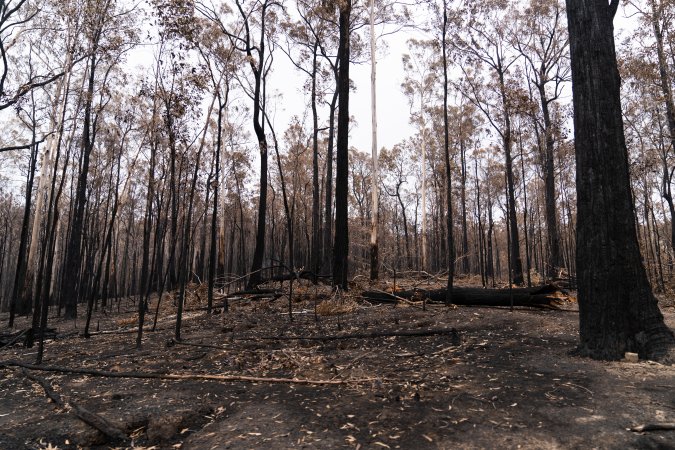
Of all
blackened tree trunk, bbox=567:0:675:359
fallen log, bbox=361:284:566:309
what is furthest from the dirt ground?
fallen log, bbox=361:284:566:309

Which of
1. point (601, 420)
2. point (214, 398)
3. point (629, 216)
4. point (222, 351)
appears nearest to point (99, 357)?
point (222, 351)

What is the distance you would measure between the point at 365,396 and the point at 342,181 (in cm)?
754

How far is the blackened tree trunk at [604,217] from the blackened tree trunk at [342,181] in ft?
19.9

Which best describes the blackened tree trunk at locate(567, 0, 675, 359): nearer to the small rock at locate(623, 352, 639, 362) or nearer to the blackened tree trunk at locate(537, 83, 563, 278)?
the small rock at locate(623, 352, 639, 362)

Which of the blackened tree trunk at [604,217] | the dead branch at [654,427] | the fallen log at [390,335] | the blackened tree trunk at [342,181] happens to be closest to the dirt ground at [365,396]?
the dead branch at [654,427]

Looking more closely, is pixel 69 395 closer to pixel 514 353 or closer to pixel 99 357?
pixel 99 357

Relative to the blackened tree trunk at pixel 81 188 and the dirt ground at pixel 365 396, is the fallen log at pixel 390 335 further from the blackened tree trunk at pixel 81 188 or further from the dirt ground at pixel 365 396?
the blackened tree trunk at pixel 81 188

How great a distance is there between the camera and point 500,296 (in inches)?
314

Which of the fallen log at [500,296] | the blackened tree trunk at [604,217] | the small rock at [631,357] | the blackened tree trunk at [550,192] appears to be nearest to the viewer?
the small rock at [631,357]

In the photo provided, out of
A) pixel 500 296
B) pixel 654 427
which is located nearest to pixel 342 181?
pixel 500 296

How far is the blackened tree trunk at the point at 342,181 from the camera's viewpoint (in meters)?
9.99

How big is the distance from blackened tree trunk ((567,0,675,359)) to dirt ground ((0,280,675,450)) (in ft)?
1.41

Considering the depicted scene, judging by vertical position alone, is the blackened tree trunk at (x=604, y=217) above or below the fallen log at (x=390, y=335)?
above

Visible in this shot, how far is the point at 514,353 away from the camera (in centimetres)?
464
